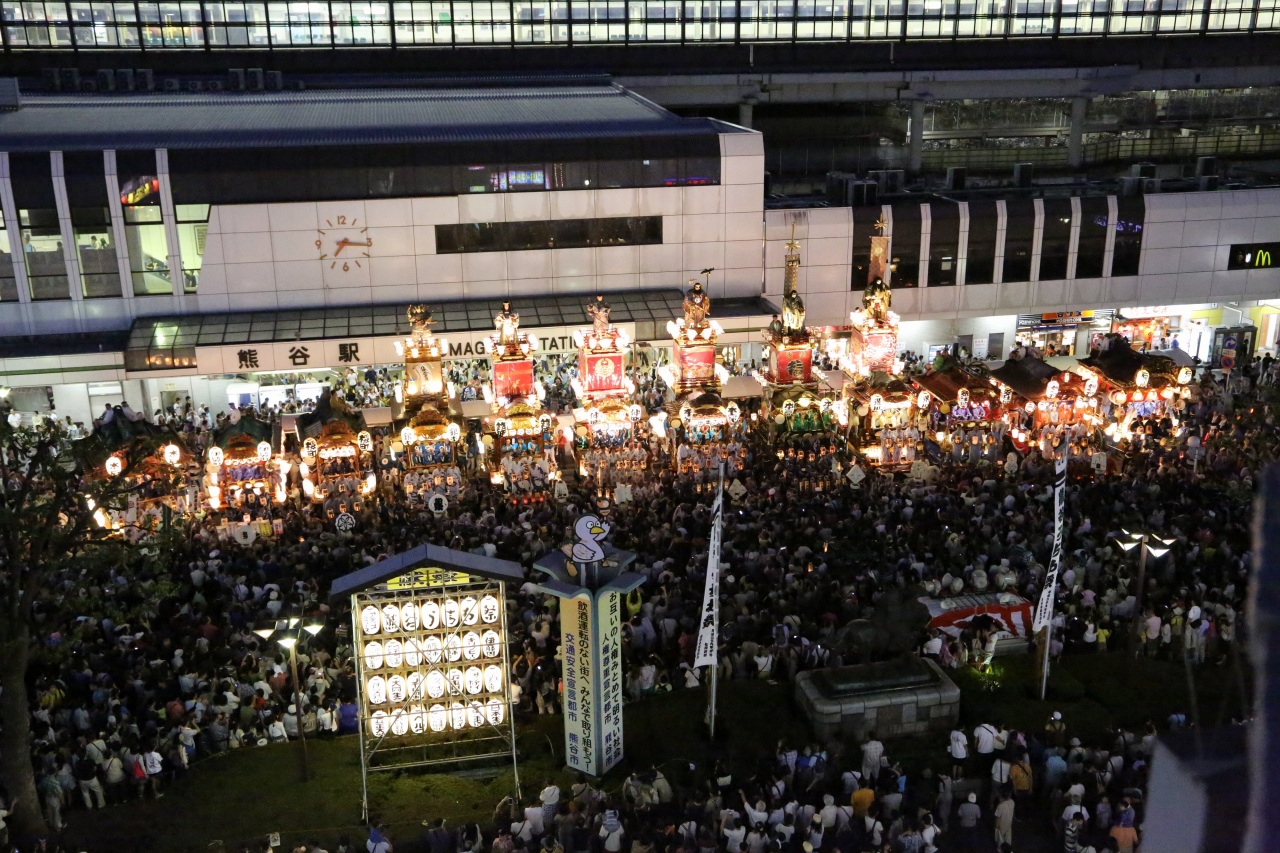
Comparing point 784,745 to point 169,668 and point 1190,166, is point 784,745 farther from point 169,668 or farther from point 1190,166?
point 1190,166

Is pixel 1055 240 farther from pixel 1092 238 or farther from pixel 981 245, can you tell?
Answer: pixel 981 245

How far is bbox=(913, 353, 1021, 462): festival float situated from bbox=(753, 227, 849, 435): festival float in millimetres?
2578

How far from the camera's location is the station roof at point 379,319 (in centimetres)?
3547

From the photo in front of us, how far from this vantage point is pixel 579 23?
2216 inches

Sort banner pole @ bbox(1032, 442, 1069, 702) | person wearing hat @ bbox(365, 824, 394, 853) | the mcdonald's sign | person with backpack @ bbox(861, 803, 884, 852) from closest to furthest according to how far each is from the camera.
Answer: person with backpack @ bbox(861, 803, 884, 852)
person wearing hat @ bbox(365, 824, 394, 853)
banner pole @ bbox(1032, 442, 1069, 702)
the mcdonald's sign

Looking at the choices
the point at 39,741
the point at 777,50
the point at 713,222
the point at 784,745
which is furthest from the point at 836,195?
the point at 39,741

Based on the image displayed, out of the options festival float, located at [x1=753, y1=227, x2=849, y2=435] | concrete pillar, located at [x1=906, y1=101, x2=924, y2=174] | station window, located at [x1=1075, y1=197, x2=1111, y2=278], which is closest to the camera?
festival float, located at [x1=753, y1=227, x2=849, y2=435]

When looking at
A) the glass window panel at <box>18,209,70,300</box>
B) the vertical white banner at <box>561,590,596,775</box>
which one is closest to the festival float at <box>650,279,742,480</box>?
the vertical white banner at <box>561,590,596,775</box>

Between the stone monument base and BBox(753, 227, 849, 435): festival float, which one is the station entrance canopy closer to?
BBox(753, 227, 849, 435): festival float

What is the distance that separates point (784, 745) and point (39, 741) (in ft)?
38.4

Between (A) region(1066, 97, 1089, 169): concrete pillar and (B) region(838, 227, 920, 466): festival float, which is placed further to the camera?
(A) region(1066, 97, 1089, 169): concrete pillar

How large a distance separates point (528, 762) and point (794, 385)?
16931 mm

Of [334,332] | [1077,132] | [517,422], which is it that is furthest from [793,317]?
[1077,132]

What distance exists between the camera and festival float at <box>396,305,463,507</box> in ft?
98.7
